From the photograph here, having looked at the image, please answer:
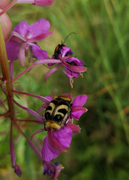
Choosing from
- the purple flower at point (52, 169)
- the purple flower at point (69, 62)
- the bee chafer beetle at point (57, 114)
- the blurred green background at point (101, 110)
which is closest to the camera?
the bee chafer beetle at point (57, 114)

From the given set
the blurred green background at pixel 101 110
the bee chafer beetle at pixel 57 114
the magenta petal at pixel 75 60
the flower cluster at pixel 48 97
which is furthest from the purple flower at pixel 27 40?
the blurred green background at pixel 101 110

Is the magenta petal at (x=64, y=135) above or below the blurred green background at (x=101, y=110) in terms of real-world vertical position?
above

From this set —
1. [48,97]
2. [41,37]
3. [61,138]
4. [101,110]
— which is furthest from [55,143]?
[101,110]

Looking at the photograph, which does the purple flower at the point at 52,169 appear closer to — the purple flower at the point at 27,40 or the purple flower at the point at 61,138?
the purple flower at the point at 61,138

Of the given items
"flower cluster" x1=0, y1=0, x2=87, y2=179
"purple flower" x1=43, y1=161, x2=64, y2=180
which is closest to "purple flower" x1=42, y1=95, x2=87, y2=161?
"flower cluster" x1=0, y1=0, x2=87, y2=179

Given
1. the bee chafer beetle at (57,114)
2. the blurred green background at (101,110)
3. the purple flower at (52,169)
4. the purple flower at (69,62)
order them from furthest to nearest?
the blurred green background at (101,110), the purple flower at (52,169), the purple flower at (69,62), the bee chafer beetle at (57,114)

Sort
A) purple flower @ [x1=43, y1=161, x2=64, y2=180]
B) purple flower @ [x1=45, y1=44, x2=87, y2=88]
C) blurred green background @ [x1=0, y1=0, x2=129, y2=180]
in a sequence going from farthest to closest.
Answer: blurred green background @ [x1=0, y1=0, x2=129, y2=180] → purple flower @ [x1=43, y1=161, x2=64, y2=180] → purple flower @ [x1=45, y1=44, x2=87, y2=88]

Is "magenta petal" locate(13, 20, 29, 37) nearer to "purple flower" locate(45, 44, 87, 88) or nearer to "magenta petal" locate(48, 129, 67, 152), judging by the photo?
"purple flower" locate(45, 44, 87, 88)

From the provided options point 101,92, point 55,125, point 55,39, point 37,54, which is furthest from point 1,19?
point 55,39

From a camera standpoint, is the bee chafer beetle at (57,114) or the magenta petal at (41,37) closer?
the bee chafer beetle at (57,114)

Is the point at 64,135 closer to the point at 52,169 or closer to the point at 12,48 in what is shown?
the point at 52,169
